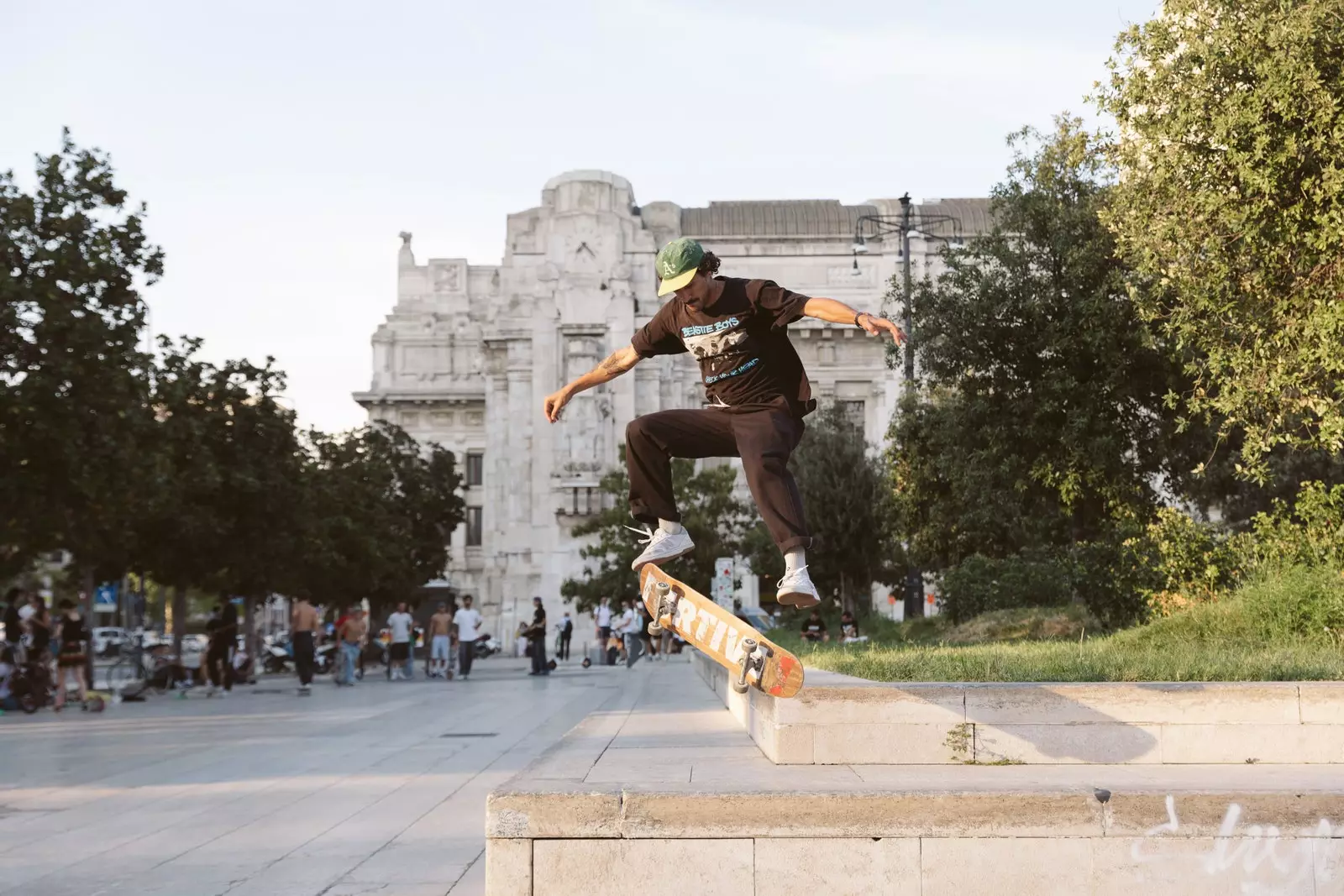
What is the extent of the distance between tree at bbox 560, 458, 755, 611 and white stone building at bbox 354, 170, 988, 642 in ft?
44.3

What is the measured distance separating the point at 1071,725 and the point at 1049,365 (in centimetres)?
1637

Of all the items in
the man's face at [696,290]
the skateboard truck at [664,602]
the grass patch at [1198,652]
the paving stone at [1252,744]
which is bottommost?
the paving stone at [1252,744]

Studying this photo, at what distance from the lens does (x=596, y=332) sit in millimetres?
64125

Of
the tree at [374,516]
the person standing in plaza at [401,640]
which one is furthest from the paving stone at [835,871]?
the tree at [374,516]

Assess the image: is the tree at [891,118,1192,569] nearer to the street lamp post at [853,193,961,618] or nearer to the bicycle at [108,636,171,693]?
the street lamp post at [853,193,961,618]

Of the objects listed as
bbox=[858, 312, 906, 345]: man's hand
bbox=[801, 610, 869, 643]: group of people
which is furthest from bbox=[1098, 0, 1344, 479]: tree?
bbox=[801, 610, 869, 643]: group of people

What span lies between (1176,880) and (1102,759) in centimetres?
166

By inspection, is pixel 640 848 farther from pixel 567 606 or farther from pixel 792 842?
pixel 567 606

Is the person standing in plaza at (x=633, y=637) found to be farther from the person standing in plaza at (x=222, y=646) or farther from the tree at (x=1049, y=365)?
the tree at (x=1049, y=365)

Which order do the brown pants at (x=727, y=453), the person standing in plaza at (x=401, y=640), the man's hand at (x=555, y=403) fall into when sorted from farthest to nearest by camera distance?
→ the person standing in plaza at (x=401, y=640) < the man's hand at (x=555, y=403) < the brown pants at (x=727, y=453)

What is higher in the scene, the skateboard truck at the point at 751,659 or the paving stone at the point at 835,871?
the skateboard truck at the point at 751,659

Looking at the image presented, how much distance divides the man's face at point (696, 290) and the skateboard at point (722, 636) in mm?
1328

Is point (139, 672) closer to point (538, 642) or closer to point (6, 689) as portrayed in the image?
point (6, 689)

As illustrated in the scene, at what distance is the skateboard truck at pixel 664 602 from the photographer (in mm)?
7012
